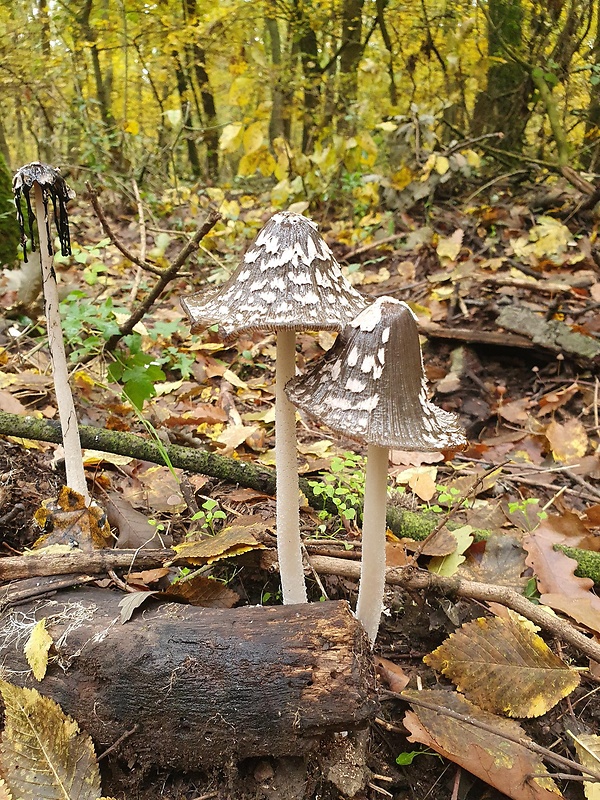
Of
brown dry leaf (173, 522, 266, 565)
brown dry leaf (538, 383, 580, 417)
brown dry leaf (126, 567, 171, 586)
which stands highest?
brown dry leaf (173, 522, 266, 565)

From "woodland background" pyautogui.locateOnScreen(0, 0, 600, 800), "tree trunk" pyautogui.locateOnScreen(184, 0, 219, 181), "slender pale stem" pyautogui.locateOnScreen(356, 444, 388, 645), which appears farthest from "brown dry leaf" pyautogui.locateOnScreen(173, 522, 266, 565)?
"tree trunk" pyautogui.locateOnScreen(184, 0, 219, 181)

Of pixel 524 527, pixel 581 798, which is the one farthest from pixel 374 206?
pixel 581 798

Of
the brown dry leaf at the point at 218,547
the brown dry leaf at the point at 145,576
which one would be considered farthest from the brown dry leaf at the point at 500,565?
the brown dry leaf at the point at 145,576

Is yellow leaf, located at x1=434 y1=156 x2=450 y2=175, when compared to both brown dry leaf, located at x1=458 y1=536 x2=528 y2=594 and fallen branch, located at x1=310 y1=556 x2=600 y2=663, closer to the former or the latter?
brown dry leaf, located at x1=458 y1=536 x2=528 y2=594

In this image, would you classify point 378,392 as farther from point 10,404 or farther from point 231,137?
point 231,137

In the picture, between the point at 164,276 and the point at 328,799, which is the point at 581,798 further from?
the point at 164,276
